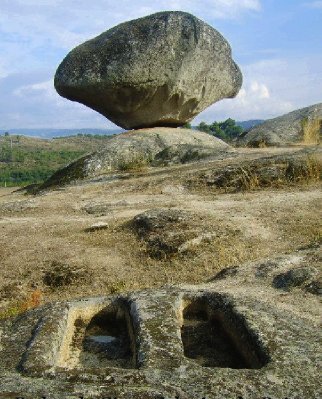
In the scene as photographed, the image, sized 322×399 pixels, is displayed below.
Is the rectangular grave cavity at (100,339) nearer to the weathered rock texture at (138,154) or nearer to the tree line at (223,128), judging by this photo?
Result: the weathered rock texture at (138,154)

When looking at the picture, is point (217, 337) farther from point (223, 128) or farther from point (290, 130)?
point (223, 128)

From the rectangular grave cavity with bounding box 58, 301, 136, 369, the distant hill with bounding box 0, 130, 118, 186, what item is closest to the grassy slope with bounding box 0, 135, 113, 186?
the distant hill with bounding box 0, 130, 118, 186

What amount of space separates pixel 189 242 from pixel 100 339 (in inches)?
168

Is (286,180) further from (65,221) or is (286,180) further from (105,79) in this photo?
(105,79)

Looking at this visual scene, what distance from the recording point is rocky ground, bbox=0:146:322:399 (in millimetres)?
5695

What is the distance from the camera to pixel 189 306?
5.11m

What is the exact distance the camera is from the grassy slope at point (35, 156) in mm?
69250

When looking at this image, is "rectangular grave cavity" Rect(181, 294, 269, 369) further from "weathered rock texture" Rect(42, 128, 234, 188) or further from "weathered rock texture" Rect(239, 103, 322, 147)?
"weathered rock texture" Rect(239, 103, 322, 147)

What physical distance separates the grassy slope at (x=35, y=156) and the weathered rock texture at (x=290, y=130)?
33.3 metres

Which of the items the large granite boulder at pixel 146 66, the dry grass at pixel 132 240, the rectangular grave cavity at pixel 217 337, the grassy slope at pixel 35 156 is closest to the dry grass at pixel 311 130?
the large granite boulder at pixel 146 66

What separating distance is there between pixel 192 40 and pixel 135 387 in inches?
672

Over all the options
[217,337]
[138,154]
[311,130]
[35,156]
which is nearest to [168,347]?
[217,337]

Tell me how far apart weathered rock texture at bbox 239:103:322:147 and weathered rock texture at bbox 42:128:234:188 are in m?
2.15

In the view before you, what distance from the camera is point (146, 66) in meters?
18.7
